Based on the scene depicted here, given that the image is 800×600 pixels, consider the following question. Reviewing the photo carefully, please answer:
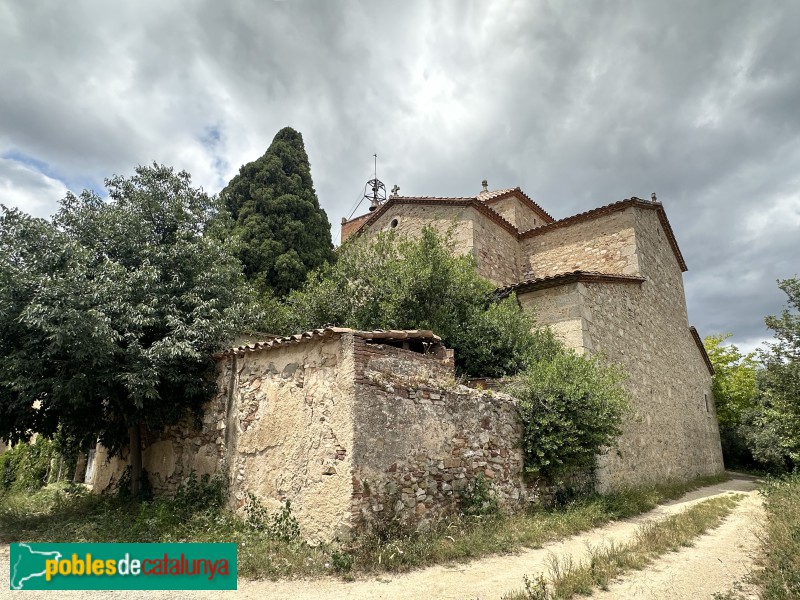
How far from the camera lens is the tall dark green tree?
17109 millimetres

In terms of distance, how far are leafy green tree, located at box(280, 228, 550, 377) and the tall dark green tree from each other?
4.30 meters

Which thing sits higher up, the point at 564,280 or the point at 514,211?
the point at 514,211

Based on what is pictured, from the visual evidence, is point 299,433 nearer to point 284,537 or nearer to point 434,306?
point 284,537

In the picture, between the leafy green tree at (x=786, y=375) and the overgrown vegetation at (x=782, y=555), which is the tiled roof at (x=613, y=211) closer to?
the leafy green tree at (x=786, y=375)

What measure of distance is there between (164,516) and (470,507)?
480 cm

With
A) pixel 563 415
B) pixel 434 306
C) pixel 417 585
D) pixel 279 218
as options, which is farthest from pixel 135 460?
pixel 279 218

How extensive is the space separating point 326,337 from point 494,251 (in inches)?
414

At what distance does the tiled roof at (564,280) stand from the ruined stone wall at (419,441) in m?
5.01

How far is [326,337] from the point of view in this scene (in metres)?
7.23

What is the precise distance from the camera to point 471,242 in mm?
15461

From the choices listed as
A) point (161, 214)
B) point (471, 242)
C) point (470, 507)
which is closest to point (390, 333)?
point (470, 507)

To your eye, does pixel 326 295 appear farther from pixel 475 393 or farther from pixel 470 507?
pixel 470 507

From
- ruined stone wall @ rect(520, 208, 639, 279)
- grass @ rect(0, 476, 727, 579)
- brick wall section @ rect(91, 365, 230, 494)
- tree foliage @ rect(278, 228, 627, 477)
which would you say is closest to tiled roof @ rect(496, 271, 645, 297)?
tree foliage @ rect(278, 228, 627, 477)

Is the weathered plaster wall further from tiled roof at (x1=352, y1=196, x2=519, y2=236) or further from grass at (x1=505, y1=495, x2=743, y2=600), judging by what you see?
tiled roof at (x1=352, y1=196, x2=519, y2=236)
